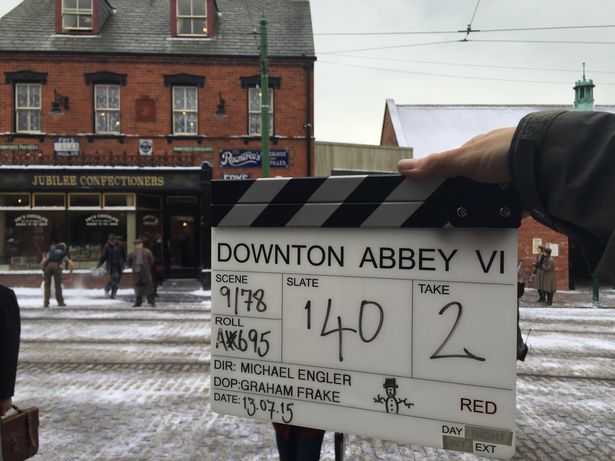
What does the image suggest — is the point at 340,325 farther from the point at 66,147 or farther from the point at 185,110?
the point at 66,147

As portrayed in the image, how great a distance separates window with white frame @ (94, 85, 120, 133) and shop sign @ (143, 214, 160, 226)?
11.4 ft

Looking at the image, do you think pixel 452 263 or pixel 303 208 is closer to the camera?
pixel 452 263

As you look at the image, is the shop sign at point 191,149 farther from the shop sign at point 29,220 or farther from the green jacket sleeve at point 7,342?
the green jacket sleeve at point 7,342

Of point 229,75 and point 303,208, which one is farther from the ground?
point 229,75

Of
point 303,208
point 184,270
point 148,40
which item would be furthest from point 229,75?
point 303,208

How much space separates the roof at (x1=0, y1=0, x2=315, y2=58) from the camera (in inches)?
782

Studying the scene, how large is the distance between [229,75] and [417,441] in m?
19.8

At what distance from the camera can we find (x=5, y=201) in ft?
63.6

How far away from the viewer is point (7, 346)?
3643 millimetres

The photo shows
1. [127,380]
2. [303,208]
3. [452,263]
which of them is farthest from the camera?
[127,380]

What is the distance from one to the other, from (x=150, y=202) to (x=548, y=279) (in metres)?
14.8

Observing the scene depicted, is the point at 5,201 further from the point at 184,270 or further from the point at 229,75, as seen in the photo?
the point at 229,75

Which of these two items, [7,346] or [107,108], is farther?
[107,108]

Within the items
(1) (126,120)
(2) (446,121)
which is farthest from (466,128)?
(1) (126,120)
